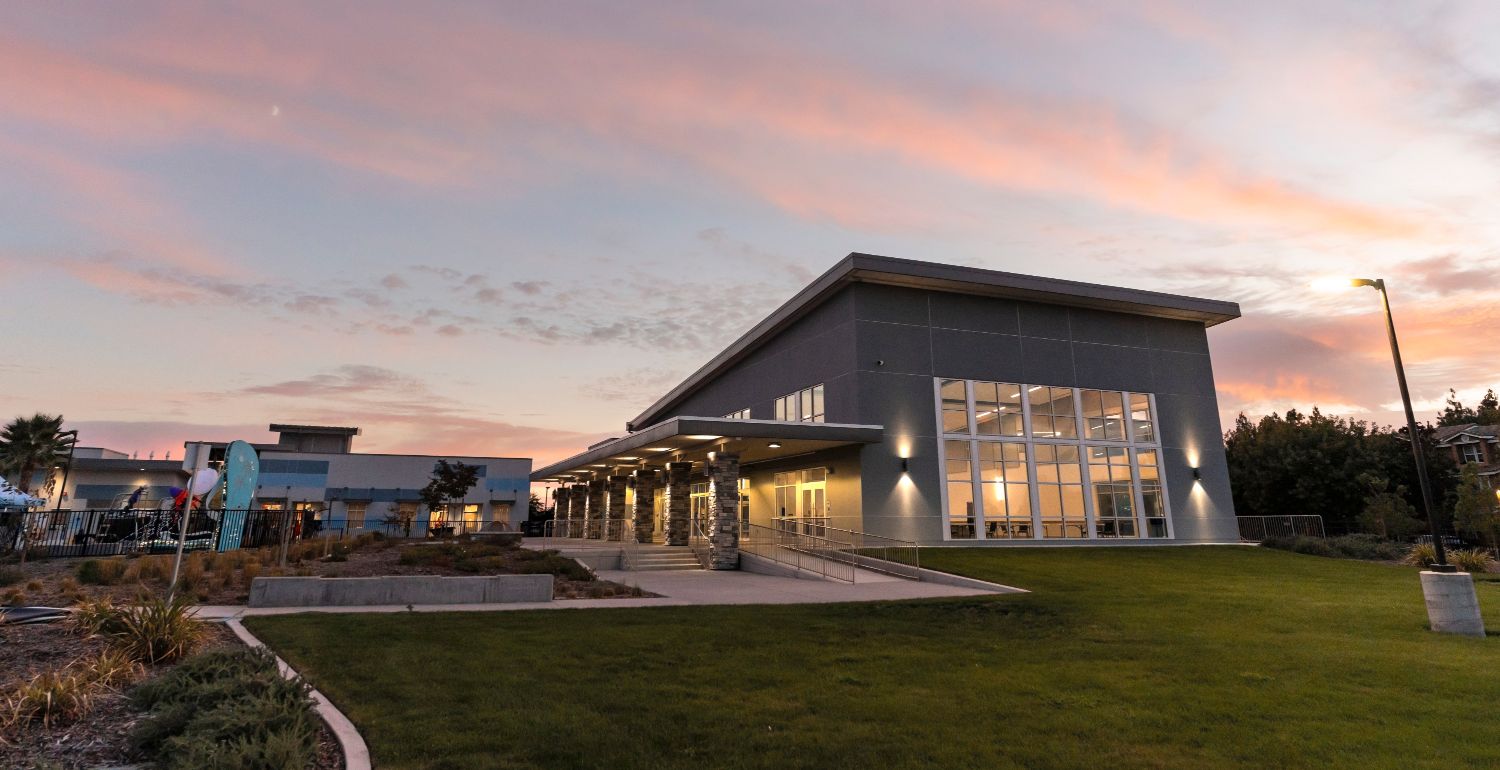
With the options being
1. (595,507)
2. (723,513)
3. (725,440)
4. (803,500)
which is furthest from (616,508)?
(725,440)

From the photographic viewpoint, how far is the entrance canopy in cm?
2388

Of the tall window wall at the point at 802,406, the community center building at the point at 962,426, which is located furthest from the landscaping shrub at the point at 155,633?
the tall window wall at the point at 802,406

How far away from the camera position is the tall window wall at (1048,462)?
96.0 feet

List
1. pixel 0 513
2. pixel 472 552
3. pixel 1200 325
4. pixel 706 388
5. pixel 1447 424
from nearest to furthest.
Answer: pixel 472 552 < pixel 0 513 < pixel 1200 325 < pixel 706 388 < pixel 1447 424

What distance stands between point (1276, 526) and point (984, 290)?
879 inches

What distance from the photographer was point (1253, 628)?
468 inches

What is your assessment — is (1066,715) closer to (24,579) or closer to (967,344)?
(24,579)

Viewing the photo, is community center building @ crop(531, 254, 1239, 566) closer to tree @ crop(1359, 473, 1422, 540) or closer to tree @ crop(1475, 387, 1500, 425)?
tree @ crop(1359, 473, 1422, 540)

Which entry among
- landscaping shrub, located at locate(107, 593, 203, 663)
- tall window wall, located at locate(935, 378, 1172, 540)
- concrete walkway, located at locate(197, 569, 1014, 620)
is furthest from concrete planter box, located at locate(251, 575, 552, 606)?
tall window wall, located at locate(935, 378, 1172, 540)

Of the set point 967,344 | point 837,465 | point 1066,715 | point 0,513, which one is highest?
point 967,344

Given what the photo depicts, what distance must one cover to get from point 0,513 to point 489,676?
27562mm

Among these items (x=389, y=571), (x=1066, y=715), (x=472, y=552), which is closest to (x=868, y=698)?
(x=1066, y=715)

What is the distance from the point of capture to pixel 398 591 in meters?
14.4

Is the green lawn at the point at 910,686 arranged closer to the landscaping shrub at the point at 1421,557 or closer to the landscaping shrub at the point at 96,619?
the landscaping shrub at the point at 96,619
